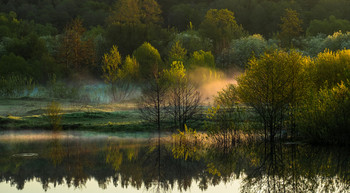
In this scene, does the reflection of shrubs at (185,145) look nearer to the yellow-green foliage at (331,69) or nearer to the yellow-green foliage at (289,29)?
the yellow-green foliage at (331,69)

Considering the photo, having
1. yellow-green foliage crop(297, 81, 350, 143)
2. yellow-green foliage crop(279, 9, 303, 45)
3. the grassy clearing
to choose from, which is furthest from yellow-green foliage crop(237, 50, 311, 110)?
yellow-green foliage crop(279, 9, 303, 45)

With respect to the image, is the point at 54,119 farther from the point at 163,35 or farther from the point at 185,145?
the point at 163,35

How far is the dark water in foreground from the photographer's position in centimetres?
1528

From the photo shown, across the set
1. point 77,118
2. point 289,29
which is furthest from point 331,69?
point 289,29

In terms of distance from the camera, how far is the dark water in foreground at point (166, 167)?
15281mm

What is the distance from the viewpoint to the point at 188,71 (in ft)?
160

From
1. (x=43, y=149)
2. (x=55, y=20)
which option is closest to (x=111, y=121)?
(x=43, y=149)

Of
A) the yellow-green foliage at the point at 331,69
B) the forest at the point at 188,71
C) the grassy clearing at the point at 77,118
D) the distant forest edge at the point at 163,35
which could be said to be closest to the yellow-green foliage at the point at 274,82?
the forest at the point at 188,71

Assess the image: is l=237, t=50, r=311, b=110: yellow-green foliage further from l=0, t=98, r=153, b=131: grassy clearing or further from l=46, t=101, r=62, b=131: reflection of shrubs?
l=46, t=101, r=62, b=131: reflection of shrubs

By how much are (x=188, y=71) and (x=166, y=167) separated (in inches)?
1210

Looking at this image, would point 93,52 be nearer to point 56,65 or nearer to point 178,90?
point 56,65

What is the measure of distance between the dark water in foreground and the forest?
2.04m

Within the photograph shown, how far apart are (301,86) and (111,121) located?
1279 centimetres

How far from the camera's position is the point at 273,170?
1738 cm
